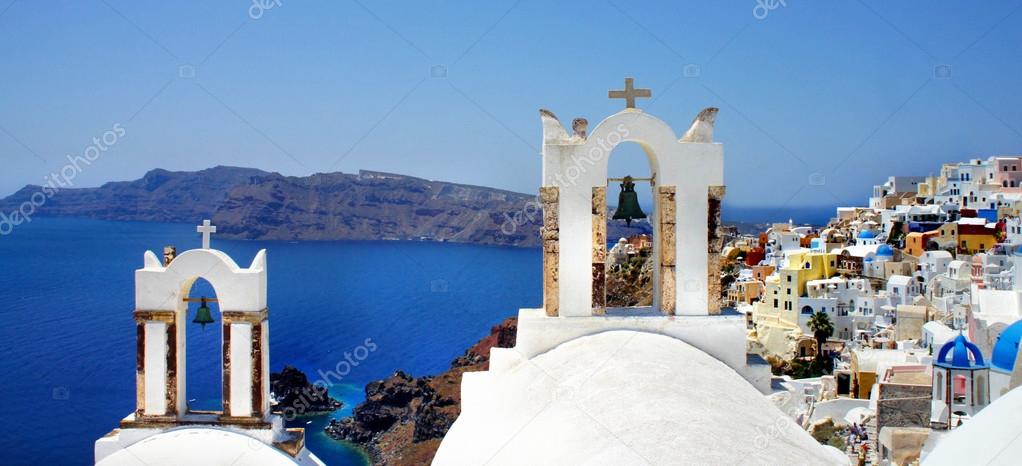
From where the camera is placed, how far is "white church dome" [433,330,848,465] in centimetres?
478

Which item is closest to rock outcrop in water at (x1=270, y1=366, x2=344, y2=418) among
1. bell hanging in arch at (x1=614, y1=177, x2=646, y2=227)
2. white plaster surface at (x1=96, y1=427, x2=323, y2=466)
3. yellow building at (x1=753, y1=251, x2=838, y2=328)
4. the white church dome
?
yellow building at (x1=753, y1=251, x2=838, y2=328)

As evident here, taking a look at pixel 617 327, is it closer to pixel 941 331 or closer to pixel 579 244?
pixel 579 244

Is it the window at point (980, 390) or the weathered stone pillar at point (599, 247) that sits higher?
the weathered stone pillar at point (599, 247)

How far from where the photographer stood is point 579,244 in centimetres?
783

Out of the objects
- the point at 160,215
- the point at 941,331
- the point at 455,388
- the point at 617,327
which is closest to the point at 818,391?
the point at 941,331

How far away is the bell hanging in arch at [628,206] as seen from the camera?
8604mm

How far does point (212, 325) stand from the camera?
54.3 metres

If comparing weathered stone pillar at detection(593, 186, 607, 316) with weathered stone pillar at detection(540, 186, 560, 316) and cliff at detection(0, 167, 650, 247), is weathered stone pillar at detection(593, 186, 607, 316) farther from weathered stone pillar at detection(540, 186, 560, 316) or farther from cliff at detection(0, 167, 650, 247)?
cliff at detection(0, 167, 650, 247)

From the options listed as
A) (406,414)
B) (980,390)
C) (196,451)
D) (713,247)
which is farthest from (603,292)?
(406,414)

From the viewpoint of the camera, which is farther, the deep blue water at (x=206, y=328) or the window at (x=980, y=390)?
the deep blue water at (x=206, y=328)

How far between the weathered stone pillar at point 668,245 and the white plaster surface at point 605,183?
0.13 ft

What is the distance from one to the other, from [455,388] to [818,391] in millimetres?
15121

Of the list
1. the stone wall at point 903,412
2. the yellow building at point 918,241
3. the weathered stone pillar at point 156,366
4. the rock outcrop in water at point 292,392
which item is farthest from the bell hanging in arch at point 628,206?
the yellow building at point 918,241

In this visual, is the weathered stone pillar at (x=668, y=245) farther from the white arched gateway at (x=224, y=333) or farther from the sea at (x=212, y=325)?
the sea at (x=212, y=325)
